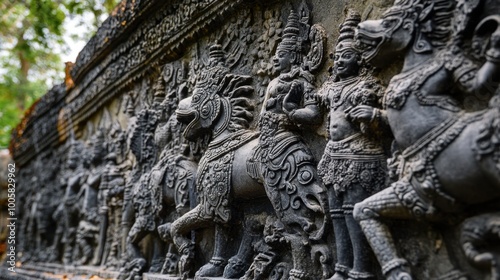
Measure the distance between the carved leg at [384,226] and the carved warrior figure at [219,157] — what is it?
1.20m

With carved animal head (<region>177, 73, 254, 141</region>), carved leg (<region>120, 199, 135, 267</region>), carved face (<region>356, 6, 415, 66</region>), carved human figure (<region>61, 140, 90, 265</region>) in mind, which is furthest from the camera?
carved human figure (<region>61, 140, 90, 265</region>)

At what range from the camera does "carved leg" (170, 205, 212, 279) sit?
14.2 feet

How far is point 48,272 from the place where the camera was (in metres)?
8.48

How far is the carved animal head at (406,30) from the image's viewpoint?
8.52ft

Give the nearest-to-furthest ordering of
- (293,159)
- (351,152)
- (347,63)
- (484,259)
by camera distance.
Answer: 1. (484,259)
2. (351,152)
3. (347,63)
4. (293,159)

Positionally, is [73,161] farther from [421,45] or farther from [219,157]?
[421,45]

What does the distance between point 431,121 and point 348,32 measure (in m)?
0.95

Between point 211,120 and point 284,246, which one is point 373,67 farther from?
point 211,120

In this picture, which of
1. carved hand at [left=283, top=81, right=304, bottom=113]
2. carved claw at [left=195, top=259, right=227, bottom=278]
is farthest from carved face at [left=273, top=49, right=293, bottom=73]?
carved claw at [left=195, top=259, right=227, bottom=278]

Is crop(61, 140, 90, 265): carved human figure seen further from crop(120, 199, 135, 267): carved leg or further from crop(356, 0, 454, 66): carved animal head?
crop(356, 0, 454, 66): carved animal head

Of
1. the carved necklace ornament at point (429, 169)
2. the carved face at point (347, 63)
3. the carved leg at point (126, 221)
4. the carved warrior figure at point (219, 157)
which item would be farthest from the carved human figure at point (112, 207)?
the carved necklace ornament at point (429, 169)

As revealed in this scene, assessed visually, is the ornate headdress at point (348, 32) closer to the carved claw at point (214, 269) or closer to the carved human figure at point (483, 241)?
the carved human figure at point (483, 241)

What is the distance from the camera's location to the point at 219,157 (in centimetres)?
414

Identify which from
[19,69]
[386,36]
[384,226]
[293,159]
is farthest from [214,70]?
[19,69]
